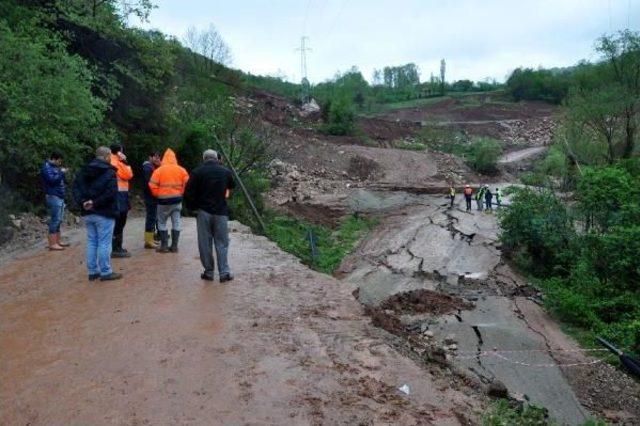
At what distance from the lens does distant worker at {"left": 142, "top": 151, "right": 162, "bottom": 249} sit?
8602 millimetres

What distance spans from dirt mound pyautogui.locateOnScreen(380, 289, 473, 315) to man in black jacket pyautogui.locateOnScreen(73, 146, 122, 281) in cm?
562

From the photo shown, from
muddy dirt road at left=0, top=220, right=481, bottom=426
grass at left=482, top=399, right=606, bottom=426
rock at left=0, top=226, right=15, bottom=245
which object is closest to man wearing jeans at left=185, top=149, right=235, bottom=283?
muddy dirt road at left=0, top=220, right=481, bottom=426

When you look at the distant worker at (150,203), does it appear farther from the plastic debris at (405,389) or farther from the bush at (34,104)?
the plastic debris at (405,389)

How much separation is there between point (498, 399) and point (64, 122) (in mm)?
9582

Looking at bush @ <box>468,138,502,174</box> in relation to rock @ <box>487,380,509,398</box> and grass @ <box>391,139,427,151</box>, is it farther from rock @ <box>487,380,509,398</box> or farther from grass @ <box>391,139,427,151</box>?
rock @ <box>487,380,509,398</box>

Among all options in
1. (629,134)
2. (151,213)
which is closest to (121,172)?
(151,213)

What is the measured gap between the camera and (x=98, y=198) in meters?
6.74

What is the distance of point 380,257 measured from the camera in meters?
16.4

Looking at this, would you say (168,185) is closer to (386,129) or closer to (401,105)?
(386,129)

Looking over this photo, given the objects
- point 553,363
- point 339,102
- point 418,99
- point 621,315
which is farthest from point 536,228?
point 418,99

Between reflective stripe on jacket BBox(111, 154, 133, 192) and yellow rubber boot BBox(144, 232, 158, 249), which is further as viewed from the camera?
yellow rubber boot BBox(144, 232, 158, 249)

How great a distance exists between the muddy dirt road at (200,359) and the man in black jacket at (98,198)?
62 cm

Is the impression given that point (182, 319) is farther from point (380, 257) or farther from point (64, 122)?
point (380, 257)

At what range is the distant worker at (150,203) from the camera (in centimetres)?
860
